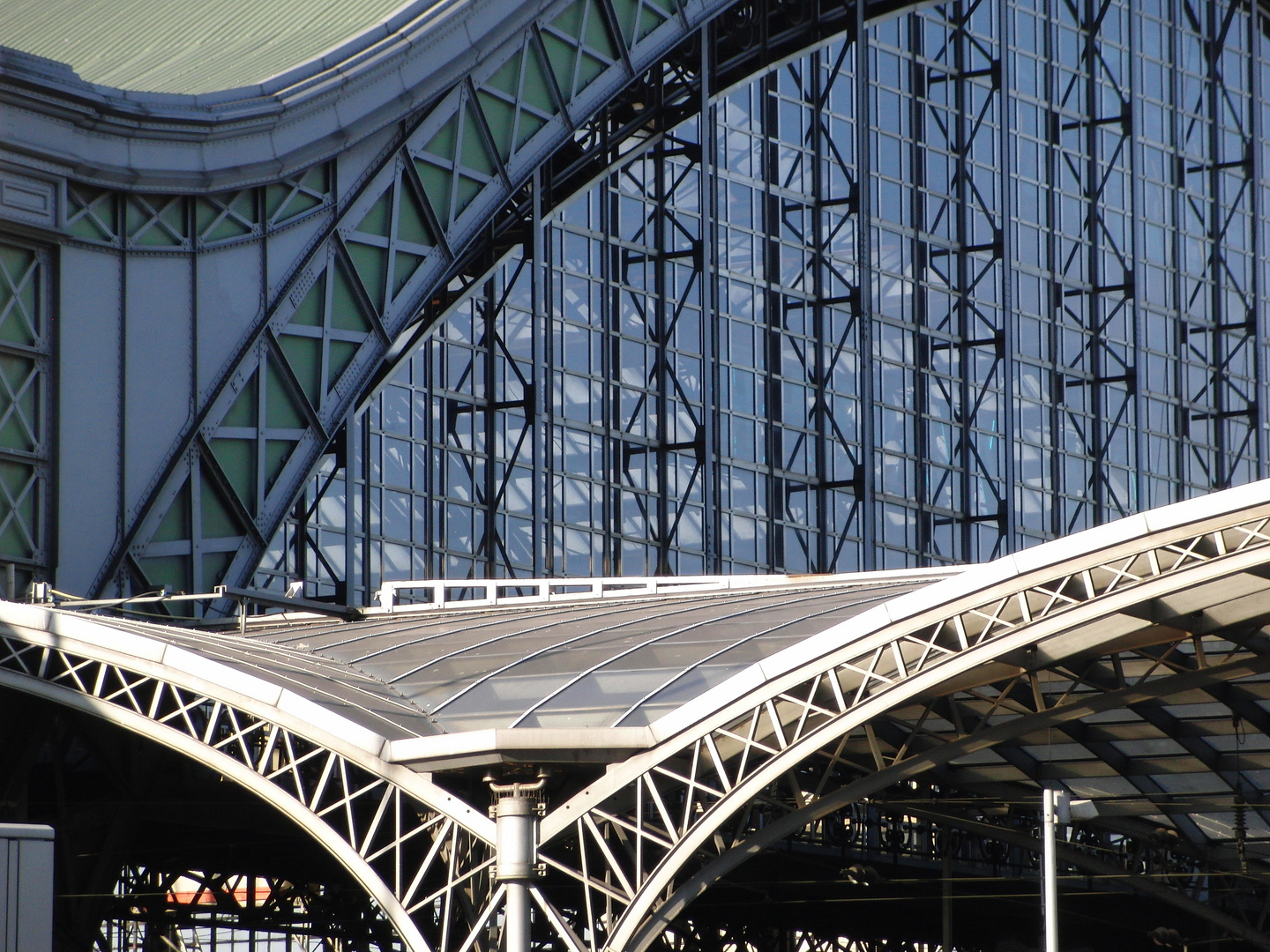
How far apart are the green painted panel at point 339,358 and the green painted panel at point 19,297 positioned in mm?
7290

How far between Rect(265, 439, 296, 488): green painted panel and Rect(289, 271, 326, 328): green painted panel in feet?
8.82

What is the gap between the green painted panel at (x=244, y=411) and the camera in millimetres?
47094

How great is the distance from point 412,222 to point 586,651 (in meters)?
20.0

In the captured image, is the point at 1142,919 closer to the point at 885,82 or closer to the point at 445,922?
the point at 885,82

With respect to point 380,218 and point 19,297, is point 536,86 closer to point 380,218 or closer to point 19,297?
point 380,218

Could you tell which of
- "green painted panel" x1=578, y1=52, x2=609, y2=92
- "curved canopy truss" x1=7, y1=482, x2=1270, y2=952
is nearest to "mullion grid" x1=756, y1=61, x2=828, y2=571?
"green painted panel" x1=578, y1=52, x2=609, y2=92

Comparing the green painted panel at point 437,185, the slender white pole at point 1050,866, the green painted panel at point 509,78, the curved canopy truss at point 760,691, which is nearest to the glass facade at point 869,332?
the green painted panel at point 437,185

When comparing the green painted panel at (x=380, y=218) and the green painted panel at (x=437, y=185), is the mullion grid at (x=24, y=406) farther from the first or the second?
the green painted panel at (x=437, y=185)

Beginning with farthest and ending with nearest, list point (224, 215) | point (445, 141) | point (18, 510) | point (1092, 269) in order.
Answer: point (1092, 269) < point (445, 141) < point (224, 215) < point (18, 510)

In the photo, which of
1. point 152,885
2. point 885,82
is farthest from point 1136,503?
point 152,885

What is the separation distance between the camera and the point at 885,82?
66.1 metres

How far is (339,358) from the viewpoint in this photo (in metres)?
49.7

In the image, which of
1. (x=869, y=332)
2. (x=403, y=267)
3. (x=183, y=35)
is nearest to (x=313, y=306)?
(x=403, y=267)

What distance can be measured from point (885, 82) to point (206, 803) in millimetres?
33163
